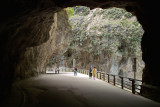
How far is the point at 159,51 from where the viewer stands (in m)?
9.01

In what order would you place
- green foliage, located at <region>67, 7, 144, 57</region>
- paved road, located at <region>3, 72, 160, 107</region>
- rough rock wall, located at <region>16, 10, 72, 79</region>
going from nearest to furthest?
paved road, located at <region>3, 72, 160, 107</region> < rough rock wall, located at <region>16, 10, 72, 79</region> < green foliage, located at <region>67, 7, 144, 57</region>

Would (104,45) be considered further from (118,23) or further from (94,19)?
(94,19)

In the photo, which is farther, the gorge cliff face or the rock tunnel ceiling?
the gorge cliff face

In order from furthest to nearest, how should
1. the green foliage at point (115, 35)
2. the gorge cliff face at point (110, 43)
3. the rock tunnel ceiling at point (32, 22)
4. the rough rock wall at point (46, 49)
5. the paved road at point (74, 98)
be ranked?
1. the gorge cliff face at point (110, 43)
2. the green foliage at point (115, 35)
3. the rough rock wall at point (46, 49)
4. the paved road at point (74, 98)
5. the rock tunnel ceiling at point (32, 22)

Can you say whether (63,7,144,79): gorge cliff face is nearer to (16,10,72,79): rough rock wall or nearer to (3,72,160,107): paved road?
(16,10,72,79): rough rock wall

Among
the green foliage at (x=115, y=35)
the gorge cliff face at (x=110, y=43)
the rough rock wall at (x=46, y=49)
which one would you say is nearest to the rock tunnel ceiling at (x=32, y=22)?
the rough rock wall at (x=46, y=49)

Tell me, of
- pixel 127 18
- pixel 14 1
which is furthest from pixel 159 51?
pixel 127 18

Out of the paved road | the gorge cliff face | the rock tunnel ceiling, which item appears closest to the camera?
the rock tunnel ceiling

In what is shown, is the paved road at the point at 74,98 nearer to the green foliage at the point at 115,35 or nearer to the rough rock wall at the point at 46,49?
the rough rock wall at the point at 46,49

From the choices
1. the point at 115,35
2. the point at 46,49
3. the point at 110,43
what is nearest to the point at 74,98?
the point at 46,49

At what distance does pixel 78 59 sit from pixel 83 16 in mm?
15954

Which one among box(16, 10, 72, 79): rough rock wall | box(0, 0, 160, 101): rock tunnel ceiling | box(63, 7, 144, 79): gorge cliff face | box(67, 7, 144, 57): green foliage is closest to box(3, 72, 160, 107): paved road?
box(0, 0, 160, 101): rock tunnel ceiling

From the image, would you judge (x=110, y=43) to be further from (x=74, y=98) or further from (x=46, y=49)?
(x=74, y=98)

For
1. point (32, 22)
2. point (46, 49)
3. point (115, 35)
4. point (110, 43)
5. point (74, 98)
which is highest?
point (115, 35)
